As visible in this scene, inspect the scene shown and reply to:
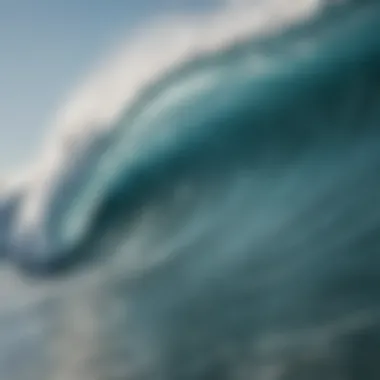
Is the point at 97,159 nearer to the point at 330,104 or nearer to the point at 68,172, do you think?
the point at 68,172

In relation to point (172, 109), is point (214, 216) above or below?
below

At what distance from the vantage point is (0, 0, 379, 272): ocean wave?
1.43 metres

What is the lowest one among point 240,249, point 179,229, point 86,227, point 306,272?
point 306,272

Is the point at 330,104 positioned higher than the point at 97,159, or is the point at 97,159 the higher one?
the point at 97,159

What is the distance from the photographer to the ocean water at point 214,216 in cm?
136

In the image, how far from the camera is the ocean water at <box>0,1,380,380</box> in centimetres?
136

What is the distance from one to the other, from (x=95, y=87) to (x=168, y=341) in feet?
1.62

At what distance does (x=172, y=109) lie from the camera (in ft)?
4.81

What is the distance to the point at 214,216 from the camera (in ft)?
4.65

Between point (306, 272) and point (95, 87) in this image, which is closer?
point (306, 272)

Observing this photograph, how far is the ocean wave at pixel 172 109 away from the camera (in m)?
1.43

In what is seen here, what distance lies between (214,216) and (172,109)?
22 cm

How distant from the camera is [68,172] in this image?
1.47 m

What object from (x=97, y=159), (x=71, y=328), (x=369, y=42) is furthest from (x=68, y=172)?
(x=369, y=42)
